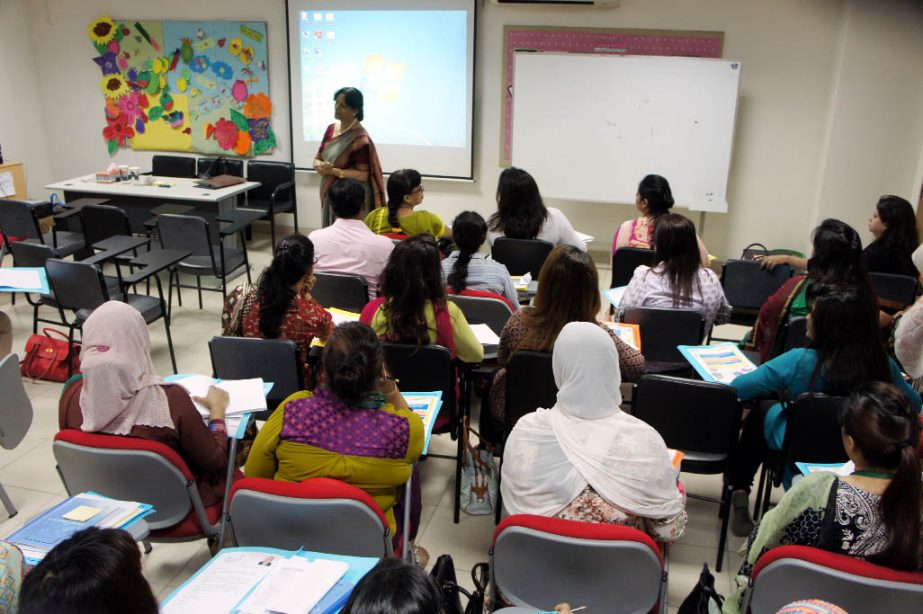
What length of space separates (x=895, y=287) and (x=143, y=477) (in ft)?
13.4

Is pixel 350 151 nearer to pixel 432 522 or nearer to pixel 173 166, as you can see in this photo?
pixel 173 166

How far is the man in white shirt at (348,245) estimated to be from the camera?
163 inches

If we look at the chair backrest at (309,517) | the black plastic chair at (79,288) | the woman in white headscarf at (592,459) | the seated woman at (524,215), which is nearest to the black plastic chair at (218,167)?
the black plastic chair at (79,288)

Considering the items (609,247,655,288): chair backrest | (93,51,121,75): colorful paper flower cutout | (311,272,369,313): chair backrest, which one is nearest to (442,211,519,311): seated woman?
(311,272,369,313): chair backrest

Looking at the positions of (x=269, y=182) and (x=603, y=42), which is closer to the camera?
(x=603, y=42)

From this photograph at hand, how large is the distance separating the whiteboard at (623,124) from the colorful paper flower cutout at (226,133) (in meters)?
3.01

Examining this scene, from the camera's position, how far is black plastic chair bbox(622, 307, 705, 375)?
11.7 ft

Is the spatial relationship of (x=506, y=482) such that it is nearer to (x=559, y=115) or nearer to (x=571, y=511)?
(x=571, y=511)

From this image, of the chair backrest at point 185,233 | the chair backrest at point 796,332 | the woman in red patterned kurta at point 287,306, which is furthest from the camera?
the chair backrest at point 185,233

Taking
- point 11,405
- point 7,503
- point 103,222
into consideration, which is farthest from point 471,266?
point 103,222

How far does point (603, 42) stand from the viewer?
6480 millimetres

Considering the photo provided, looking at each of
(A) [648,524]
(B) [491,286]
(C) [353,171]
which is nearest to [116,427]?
(A) [648,524]

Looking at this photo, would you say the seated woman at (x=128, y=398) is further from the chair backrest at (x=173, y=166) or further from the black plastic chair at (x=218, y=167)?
the chair backrest at (x=173, y=166)

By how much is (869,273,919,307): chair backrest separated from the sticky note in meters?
4.09
